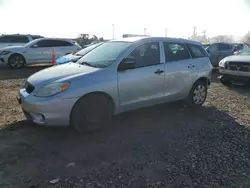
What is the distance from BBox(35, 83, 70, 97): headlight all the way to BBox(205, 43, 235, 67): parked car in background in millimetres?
11860

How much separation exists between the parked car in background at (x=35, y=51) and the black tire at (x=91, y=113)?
10271mm

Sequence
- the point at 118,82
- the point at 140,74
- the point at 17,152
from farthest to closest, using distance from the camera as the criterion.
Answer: the point at 140,74
the point at 118,82
the point at 17,152

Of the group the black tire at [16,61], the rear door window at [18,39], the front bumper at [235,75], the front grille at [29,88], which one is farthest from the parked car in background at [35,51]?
the front grille at [29,88]

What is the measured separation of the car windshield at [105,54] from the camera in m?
4.82

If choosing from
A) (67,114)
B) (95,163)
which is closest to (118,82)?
(67,114)

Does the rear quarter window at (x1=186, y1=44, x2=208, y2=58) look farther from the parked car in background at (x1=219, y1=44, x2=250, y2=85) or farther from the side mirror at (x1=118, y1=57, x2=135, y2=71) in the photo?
the parked car in background at (x1=219, y1=44, x2=250, y2=85)

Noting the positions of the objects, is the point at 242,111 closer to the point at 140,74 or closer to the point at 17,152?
the point at 140,74

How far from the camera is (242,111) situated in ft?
20.2

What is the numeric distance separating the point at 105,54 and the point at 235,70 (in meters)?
5.41

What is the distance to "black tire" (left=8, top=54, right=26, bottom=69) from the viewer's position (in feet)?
43.5

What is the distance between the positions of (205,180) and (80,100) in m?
2.22

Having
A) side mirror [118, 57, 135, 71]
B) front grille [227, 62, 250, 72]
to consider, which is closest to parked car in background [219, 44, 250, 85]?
front grille [227, 62, 250, 72]

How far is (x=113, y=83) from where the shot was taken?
15.0 feet

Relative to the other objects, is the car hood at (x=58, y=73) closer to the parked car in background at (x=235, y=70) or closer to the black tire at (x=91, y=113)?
the black tire at (x=91, y=113)
